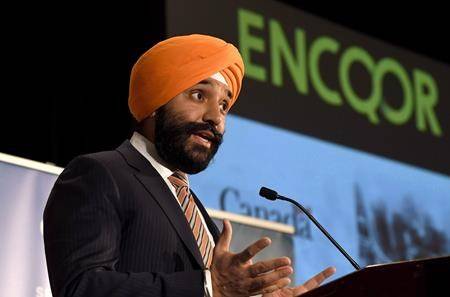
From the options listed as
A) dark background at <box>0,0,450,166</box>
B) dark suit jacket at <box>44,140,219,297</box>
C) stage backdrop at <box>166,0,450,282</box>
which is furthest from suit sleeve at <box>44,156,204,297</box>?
dark background at <box>0,0,450,166</box>

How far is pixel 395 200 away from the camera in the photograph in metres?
5.37

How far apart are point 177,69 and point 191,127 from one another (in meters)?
0.16

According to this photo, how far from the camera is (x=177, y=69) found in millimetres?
2695

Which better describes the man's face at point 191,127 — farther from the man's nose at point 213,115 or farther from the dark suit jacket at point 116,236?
the dark suit jacket at point 116,236

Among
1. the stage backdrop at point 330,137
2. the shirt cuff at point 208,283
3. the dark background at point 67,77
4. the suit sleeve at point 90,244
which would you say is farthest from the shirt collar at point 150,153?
the dark background at point 67,77

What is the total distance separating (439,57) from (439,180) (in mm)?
1040

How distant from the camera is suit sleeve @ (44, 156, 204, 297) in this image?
2.24 metres

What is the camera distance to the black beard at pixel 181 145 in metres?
2.63

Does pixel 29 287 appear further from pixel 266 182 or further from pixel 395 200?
pixel 395 200

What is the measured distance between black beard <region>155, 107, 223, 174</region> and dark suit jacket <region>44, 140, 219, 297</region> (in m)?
0.09

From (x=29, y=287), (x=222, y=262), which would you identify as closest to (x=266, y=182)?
(x=29, y=287)

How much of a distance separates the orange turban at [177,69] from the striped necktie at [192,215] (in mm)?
204

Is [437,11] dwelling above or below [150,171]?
below

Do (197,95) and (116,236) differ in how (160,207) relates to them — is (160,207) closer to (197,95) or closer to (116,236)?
(116,236)
